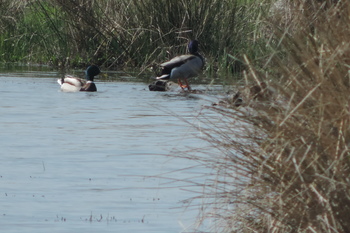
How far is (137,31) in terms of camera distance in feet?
76.2

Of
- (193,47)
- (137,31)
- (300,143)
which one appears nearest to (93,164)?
(300,143)

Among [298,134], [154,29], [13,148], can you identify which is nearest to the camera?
[298,134]

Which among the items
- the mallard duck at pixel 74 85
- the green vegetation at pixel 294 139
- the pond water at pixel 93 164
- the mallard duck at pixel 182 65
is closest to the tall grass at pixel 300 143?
Answer: the green vegetation at pixel 294 139

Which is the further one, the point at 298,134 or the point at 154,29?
the point at 154,29

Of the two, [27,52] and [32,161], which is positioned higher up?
[32,161]

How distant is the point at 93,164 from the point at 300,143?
4.97 m

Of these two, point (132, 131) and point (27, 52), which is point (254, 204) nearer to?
point (132, 131)

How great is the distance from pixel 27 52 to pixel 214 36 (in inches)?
207

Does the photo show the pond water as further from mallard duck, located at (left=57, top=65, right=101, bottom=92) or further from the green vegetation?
mallard duck, located at (left=57, top=65, right=101, bottom=92)

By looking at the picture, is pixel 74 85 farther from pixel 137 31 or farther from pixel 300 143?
pixel 300 143

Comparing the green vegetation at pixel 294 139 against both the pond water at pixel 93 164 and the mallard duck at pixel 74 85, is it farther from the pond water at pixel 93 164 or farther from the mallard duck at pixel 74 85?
the mallard duck at pixel 74 85

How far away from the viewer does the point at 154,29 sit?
23.6m

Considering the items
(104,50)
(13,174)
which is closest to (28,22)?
(104,50)

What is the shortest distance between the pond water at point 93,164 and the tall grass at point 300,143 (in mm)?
657
